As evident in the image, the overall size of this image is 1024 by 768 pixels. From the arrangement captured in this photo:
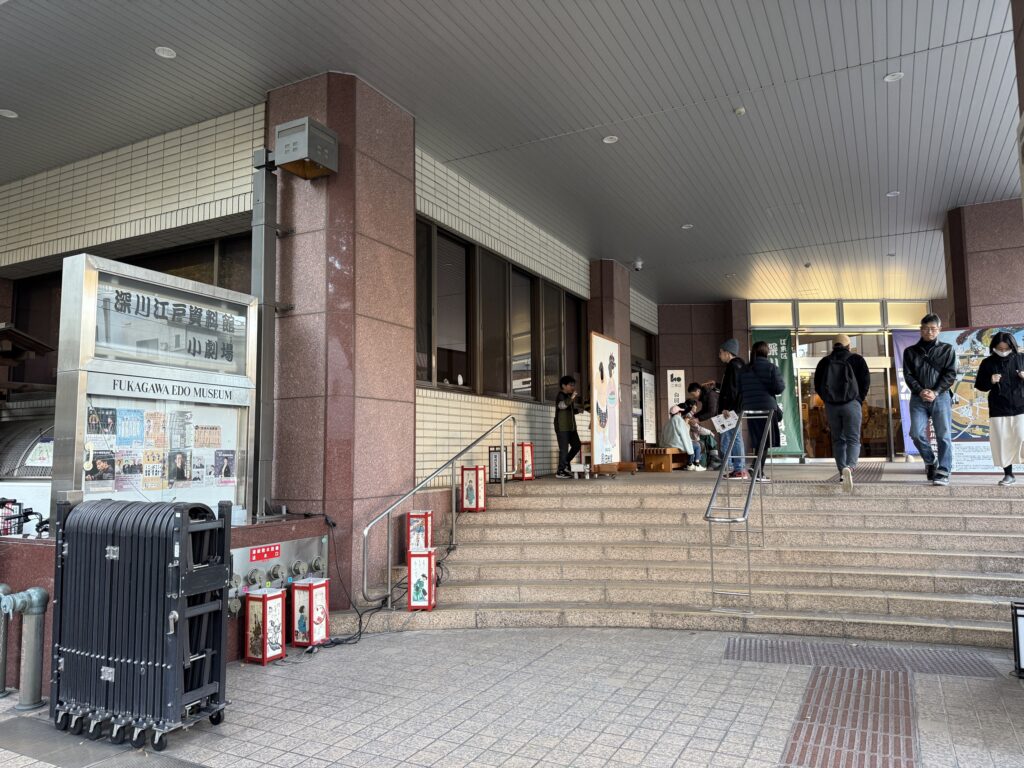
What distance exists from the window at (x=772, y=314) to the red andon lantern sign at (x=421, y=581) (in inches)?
478

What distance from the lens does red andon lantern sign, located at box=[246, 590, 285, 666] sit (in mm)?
4938

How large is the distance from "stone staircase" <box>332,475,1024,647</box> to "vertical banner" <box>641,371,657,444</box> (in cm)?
808

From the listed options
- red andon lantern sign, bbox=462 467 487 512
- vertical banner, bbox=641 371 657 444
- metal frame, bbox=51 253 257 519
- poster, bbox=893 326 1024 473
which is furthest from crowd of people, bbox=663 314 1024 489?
vertical banner, bbox=641 371 657 444

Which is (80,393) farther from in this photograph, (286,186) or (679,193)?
(679,193)

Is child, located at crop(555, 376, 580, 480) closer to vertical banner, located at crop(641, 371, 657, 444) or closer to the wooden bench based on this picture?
the wooden bench

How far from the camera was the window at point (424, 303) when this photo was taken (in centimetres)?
795

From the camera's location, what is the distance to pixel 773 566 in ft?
20.4

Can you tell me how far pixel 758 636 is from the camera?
545 centimetres

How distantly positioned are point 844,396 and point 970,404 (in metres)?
2.14

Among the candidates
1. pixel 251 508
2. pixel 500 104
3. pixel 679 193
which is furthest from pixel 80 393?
pixel 679 193

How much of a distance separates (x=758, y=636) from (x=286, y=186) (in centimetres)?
530

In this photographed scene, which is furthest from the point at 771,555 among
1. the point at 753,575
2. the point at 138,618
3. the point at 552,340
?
the point at 552,340

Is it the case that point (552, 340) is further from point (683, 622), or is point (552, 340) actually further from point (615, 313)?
point (683, 622)

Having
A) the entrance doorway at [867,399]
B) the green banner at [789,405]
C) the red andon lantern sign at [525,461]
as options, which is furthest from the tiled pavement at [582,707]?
the entrance doorway at [867,399]
